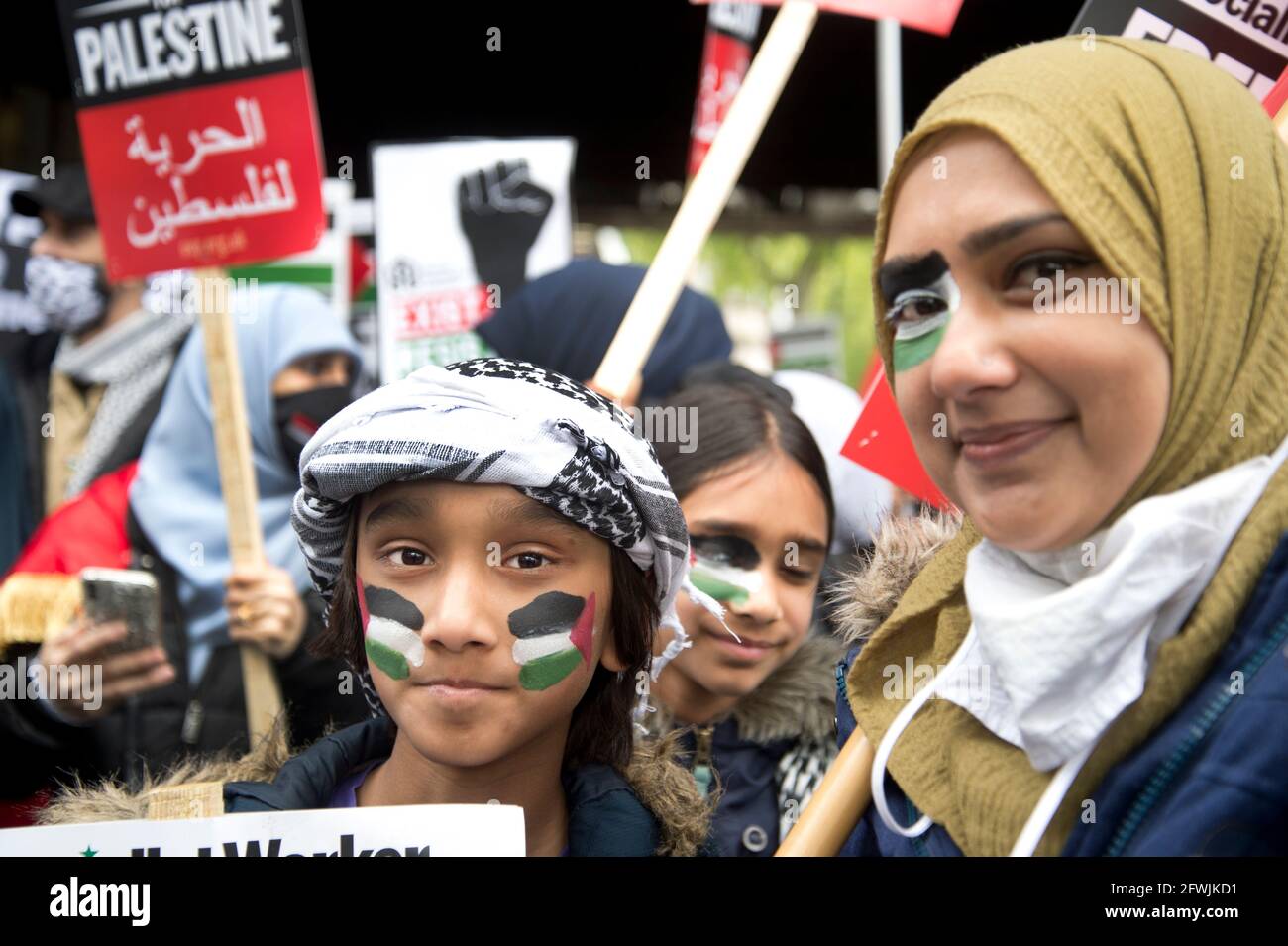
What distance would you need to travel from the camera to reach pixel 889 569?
6.69 feet

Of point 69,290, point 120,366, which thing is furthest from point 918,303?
point 69,290

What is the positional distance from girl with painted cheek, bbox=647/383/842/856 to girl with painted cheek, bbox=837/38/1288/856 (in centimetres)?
67

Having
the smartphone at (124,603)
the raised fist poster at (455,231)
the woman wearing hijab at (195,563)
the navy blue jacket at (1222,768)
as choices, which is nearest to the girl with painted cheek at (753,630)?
the navy blue jacket at (1222,768)

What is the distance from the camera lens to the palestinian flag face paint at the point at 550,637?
1825mm

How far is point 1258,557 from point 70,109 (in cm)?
562

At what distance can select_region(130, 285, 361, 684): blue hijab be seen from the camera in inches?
147

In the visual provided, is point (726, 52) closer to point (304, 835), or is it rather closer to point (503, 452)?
point (503, 452)

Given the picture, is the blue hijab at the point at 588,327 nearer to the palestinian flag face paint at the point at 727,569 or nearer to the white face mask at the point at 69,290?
the palestinian flag face paint at the point at 727,569

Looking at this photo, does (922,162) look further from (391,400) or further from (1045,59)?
(391,400)

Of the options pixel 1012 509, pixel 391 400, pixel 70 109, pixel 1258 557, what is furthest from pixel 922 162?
pixel 70 109

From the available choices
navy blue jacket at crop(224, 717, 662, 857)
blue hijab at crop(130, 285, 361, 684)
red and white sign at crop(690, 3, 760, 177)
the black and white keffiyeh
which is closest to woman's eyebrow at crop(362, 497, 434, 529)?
navy blue jacket at crop(224, 717, 662, 857)

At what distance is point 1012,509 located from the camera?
1603 millimetres

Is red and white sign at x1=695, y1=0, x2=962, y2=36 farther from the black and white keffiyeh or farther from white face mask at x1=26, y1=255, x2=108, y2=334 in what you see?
white face mask at x1=26, y1=255, x2=108, y2=334

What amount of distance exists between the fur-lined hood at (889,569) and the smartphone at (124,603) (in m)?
1.81
